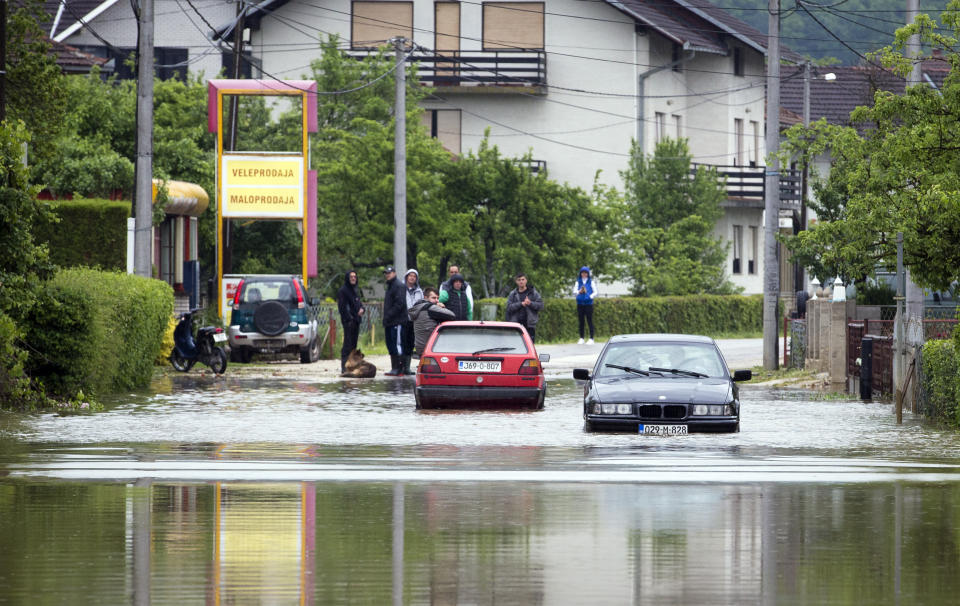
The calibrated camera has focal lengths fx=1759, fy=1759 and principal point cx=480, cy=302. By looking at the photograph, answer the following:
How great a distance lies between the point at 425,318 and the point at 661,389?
10.2 metres

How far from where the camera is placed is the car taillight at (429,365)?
22531 millimetres

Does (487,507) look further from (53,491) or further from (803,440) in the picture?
(803,440)

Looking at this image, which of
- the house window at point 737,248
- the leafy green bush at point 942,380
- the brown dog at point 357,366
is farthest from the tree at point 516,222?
the leafy green bush at point 942,380

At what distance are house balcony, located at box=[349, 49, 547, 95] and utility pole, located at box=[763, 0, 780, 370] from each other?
84.6 ft

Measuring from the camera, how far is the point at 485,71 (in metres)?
59.3

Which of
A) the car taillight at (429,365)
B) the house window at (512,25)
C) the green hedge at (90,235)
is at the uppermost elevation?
the house window at (512,25)

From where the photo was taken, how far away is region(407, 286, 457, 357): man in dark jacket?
92.0ft

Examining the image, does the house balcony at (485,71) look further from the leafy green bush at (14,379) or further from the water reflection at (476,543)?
the water reflection at (476,543)

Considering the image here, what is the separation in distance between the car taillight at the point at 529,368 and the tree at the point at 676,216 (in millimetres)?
31905

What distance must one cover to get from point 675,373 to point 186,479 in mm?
6667

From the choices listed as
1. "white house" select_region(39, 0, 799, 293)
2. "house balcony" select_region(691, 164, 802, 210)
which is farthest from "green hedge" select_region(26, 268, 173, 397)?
"house balcony" select_region(691, 164, 802, 210)

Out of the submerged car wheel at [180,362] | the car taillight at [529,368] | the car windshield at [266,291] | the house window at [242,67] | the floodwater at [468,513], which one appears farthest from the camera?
the house window at [242,67]

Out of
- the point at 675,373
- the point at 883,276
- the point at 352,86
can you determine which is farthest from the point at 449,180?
the point at 675,373

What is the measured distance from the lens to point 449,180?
46156mm
